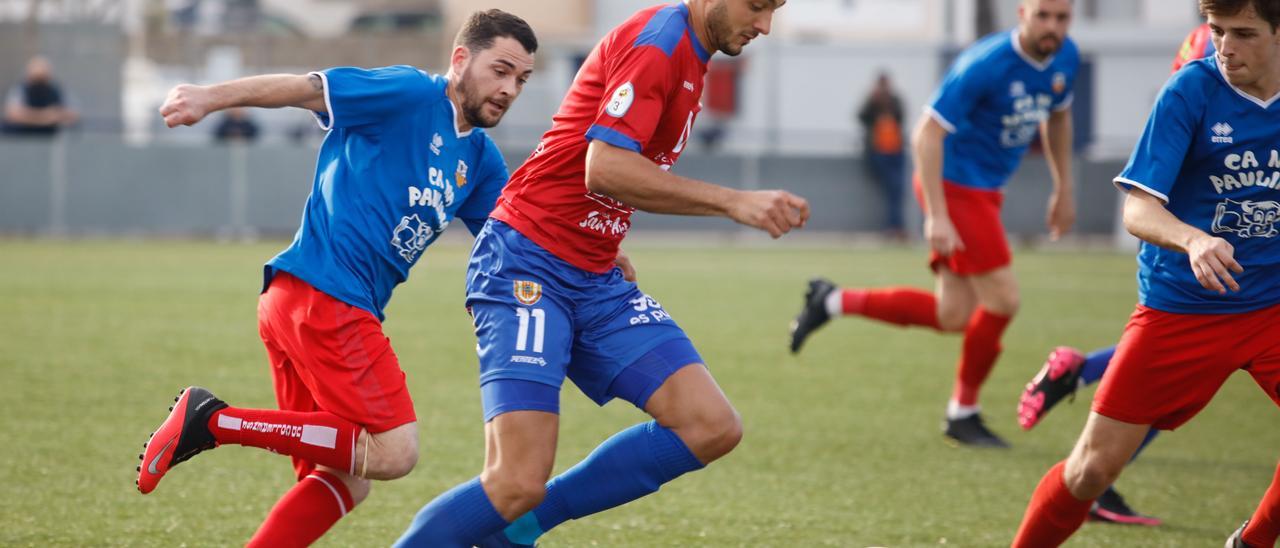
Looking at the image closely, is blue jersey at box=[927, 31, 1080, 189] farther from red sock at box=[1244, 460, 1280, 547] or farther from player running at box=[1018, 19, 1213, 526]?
red sock at box=[1244, 460, 1280, 547]

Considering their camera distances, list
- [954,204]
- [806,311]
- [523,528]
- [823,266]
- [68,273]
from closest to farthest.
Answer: [523,528] < [954,204] < [806,311] < [68,273] < [823,266]

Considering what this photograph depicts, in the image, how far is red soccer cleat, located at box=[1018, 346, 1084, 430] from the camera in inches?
232

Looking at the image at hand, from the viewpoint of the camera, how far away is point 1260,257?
4.40 meters

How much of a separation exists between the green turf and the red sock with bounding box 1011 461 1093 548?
68 centimetres

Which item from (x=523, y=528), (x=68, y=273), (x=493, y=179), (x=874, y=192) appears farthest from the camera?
(x=874, y=192)

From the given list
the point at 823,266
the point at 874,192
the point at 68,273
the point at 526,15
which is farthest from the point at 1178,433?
the point at 526,15

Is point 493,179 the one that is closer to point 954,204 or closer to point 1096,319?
point 954,204

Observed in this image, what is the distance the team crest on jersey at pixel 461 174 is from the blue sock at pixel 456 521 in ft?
3.45

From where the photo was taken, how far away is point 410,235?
14.9 ft

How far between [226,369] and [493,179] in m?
4.70

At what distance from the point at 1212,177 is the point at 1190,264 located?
1.12 feet

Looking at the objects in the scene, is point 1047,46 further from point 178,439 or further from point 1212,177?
point 178,439

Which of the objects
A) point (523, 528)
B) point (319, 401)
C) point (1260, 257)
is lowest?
point (523, 528)

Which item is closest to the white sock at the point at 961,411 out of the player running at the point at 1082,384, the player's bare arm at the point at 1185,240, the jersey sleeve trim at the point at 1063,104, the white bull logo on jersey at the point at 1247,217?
the player running at the point at 1082,384
